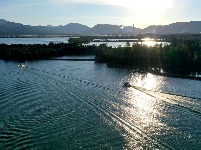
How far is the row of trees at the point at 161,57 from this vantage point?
4344 centimetres

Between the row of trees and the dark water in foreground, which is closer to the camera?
the dark water in foreground

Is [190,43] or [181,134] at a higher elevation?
[190,43]

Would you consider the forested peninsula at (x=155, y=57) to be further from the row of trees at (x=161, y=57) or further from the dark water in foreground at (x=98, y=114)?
the dark water in foreground at (x=98, y=114)

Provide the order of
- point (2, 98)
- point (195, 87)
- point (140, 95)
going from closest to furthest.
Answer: point (2, 98), point (140, 95), point (195, 87)

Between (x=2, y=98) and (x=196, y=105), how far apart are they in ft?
47.2

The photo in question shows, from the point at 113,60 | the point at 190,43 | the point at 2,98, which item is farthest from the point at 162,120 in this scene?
the point at 190,43

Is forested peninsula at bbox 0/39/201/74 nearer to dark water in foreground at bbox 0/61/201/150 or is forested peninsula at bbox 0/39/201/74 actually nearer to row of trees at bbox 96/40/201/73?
row of trees at bbox 96/40/201/73

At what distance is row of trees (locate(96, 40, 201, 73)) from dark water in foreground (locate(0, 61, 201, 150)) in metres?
10.7

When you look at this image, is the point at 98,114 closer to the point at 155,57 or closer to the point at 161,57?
the point at 161,57

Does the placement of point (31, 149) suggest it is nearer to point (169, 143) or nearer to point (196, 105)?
point (169, 143)

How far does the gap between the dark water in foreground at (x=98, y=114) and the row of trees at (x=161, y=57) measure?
420 inches

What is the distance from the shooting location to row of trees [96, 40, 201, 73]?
43438 mm

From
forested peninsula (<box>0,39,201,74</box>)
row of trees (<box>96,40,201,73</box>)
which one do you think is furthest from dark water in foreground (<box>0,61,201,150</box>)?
row of trees (<box>96,40,201,73</box>)

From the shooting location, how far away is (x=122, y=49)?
50.9m
